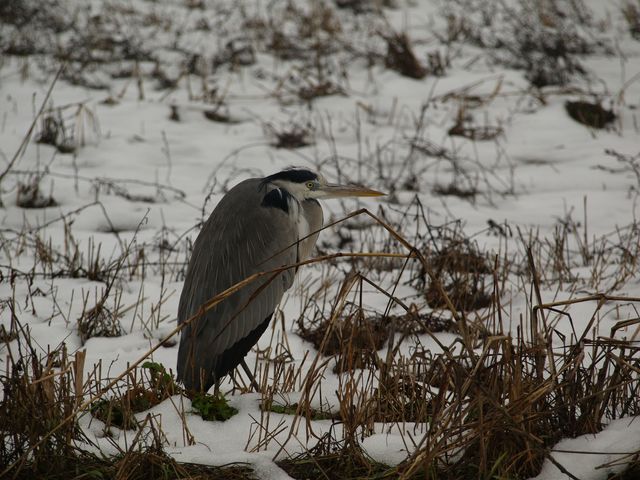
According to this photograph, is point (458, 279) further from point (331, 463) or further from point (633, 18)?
point (633, 18)

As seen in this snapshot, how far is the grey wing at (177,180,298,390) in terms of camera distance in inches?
111

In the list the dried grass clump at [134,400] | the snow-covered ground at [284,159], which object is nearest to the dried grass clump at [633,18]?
the snow-covered ground at [284,159]

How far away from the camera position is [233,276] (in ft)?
9.74

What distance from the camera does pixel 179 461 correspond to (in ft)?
7.09

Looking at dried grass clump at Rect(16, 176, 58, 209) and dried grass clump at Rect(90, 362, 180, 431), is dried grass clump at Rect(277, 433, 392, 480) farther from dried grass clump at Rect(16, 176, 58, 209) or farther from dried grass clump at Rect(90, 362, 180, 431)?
dried grass clump at Rect(16, 176, 58, 209)

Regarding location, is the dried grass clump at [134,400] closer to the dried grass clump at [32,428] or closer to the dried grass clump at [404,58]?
the dried grass clump at [32,428]

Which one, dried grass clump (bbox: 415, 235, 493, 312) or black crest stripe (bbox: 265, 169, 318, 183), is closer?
black crest stripe (bbox: 265, 169, 318, 183)

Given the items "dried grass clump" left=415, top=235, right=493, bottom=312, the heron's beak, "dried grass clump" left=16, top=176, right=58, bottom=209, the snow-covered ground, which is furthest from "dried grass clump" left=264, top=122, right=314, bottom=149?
the heron's beak

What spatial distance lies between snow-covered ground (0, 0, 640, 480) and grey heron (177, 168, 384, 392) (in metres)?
0.19

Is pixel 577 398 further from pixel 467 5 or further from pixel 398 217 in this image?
pixel 467 5

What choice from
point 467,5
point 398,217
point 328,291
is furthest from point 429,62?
point 328,291

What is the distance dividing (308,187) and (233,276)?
68 centimetres

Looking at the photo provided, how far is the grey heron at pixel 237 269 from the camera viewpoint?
2.82 metres

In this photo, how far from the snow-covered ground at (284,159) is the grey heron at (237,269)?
7.5 inches
